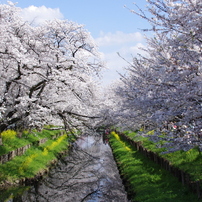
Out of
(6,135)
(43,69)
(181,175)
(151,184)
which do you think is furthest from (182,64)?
(6,135)

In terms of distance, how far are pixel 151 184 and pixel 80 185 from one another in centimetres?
521

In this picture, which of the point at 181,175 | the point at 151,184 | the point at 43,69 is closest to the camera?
the point at 181,175

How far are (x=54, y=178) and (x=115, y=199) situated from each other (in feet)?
18.2

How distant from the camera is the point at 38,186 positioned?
571 inches

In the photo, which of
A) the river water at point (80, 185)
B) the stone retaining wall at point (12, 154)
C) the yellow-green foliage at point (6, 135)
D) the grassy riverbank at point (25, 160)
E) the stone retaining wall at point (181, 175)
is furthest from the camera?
the yellow-green foliage at point (6, 135)

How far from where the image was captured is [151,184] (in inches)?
452

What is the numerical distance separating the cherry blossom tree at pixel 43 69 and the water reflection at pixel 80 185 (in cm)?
269

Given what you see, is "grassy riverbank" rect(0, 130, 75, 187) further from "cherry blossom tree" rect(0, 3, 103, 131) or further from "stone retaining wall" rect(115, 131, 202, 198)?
"stone retaining wall" rect(115, 131, 202, 198)

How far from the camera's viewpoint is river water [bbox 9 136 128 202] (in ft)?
42.1

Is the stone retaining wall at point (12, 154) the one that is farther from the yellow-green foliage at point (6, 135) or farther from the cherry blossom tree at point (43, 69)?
the cherry blossom tree at point (43, 69)

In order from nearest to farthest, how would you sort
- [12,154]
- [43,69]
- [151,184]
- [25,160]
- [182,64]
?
[182,64] < [151,184] < [43,69] < [12,154] < [25,160]

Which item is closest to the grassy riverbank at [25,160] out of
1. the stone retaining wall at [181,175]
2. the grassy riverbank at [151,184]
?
the grassy riverbank at [151,184]

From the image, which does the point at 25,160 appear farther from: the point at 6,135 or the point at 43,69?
the point at 43,69

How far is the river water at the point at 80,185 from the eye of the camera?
1282 centimetres
